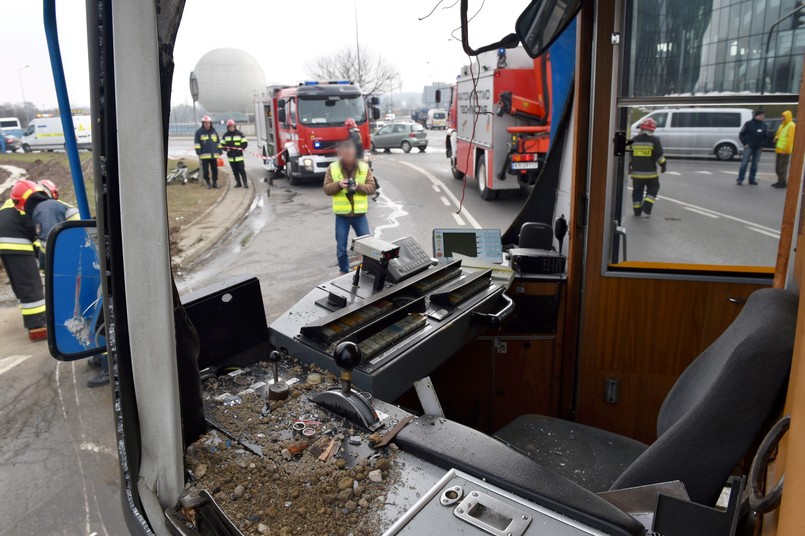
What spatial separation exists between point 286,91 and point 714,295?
13.2 m

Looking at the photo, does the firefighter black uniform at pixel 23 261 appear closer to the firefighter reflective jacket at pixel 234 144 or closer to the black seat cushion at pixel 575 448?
the black seat cushion at pixel 575 448

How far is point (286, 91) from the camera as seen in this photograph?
46.8 ft

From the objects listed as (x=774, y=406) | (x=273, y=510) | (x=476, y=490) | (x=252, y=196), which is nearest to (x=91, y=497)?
(x=273, y=510)

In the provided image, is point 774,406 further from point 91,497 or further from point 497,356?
point 91,497

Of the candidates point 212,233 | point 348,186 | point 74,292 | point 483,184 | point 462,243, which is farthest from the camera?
point 483,184

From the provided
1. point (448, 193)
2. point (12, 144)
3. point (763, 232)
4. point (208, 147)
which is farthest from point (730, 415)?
point (12, 144)

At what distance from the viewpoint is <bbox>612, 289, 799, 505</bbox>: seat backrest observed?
145 centimetres

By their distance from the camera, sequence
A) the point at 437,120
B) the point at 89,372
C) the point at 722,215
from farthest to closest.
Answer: the point at 437,120, the point at 89,372, the point at 722,215

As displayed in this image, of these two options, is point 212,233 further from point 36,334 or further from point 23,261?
point 36,334

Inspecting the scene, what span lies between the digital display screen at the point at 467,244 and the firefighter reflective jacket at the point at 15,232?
4200mm

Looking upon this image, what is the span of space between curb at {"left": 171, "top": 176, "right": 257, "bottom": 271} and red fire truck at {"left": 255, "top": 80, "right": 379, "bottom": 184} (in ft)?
5.36

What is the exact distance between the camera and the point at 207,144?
46.4 feet

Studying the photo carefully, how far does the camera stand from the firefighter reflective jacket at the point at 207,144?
45.6 feet

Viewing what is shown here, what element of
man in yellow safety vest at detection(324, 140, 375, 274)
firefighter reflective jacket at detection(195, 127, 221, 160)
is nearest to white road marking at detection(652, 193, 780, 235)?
man in yellow safety vest at detection(324, 140, 375, 274)
